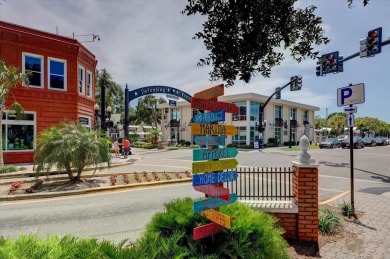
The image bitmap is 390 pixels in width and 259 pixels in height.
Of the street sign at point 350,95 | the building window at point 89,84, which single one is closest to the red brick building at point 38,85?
the building window at point 89,84

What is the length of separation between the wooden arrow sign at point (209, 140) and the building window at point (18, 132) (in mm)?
17323

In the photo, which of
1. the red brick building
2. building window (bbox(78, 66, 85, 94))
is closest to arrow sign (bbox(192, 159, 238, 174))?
the red brick building

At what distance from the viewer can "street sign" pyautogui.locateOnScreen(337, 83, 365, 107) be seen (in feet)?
22.6

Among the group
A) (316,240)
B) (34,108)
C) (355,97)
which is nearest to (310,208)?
(316,240)

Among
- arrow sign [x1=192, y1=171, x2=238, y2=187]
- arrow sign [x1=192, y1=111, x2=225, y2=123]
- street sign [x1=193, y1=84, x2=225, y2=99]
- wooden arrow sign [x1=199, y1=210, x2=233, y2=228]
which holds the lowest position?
wooden arrow sign [x1=199, y1=210, x2=233, y2=228]

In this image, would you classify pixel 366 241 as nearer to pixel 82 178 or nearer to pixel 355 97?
pixel 355 97

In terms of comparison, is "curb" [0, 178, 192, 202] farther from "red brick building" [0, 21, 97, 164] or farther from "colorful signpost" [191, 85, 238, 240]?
"red brick building" [0, 21, 97, 164]

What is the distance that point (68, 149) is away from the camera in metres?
9.81

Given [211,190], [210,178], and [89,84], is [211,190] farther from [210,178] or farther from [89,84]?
[89,84]

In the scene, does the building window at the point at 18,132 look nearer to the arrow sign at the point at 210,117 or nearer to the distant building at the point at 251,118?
the arrow sign at the point at 210,117

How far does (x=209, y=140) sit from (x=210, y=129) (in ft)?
0.50

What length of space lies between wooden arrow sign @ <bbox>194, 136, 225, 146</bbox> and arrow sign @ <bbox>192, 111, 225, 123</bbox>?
0.75ft

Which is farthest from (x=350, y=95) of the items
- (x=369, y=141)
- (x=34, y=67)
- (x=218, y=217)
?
(x=369, y=141)

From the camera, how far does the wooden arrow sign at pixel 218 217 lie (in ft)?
10.6
